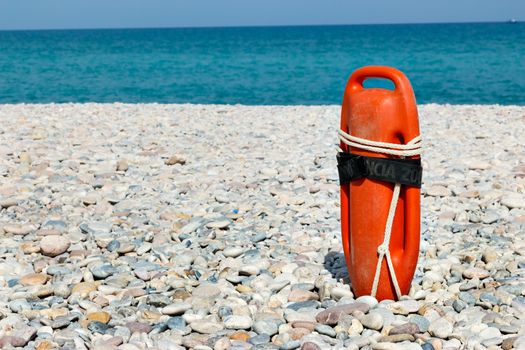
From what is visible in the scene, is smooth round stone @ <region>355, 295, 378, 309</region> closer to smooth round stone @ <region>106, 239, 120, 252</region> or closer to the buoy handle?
the buoy handle

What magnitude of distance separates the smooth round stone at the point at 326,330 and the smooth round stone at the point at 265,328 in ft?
0.59


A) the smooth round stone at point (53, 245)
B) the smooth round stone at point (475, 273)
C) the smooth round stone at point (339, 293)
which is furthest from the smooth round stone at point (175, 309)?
the smooth round stone at point (475, 273)

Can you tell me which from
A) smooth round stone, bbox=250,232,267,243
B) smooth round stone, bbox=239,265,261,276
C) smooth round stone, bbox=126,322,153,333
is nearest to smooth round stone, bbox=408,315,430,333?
smooth round stone, bbox=239,265,261,276

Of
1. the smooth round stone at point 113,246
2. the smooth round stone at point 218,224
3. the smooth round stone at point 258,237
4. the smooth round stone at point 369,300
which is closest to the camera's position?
the smooth round stone at point 369,300

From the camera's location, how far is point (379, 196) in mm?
3258

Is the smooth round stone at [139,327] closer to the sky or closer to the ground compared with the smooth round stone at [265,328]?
closer to the ground

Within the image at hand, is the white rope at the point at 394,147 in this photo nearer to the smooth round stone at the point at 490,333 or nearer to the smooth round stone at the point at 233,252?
the smooth round stone at the point at 490,333

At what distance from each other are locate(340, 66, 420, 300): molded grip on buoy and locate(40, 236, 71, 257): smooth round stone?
5.83 ft

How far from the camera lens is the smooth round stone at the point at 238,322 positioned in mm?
3064

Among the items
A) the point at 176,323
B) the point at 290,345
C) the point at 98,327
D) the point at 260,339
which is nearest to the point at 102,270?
the point at 98,327

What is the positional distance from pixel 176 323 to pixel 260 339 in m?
0.41

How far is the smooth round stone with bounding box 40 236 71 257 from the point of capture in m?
4.13

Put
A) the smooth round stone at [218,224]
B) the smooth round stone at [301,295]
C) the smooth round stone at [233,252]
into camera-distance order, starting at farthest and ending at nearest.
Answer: the smooth round stone at [218,224] < the smooth round stone at [233,252] < the smooth round stone at [301,295]

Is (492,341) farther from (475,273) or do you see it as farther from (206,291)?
(206,291)
